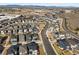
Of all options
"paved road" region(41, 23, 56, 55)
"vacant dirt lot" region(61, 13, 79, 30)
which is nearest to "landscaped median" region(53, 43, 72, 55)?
"paved road" region(41, 23, 56, 55)

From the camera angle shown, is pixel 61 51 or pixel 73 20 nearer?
pixel 61 51

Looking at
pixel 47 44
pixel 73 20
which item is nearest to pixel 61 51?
pixel 47 44

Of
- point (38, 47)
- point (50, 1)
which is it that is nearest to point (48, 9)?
point (50, 1)

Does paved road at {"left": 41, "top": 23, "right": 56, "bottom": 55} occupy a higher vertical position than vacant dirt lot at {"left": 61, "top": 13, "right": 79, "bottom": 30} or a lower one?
lower

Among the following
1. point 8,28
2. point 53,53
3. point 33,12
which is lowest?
point 53,53

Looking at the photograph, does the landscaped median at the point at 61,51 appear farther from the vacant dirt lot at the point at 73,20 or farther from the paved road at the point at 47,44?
the vacant dirt lot at the point at 73,20

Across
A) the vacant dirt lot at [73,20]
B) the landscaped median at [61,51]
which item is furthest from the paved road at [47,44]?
the vacant dirt lot at [73,20]

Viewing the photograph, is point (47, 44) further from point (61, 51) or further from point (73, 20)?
point (73, 20)

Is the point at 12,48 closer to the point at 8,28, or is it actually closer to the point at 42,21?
the point at 8,28

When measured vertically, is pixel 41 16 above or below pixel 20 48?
above

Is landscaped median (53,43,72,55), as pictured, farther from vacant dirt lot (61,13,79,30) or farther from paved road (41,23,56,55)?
vacant dirt lot (61,13,79,30)

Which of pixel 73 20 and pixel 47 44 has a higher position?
pixel 73 20
